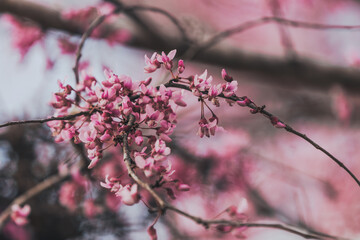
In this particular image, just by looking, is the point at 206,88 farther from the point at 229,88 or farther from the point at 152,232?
the point at 152,232

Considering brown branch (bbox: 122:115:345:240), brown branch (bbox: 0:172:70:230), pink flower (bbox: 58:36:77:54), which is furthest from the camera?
pink flower (bbox: 58:36:77:54)

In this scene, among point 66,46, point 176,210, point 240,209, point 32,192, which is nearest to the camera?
point 176,210

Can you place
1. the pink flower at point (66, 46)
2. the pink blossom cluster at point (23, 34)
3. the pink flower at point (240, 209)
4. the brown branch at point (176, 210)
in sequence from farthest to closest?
1. the pink blossom cluster at point (23, 34)
2. the pink flower at point (66, 46)
3. the pink flower at point (240, 209)
4. the brown branch at point (176, 210)

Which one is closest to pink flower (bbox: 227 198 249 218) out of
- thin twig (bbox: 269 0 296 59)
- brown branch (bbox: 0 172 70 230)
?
brown branch (bbox: 0 172 70 230)

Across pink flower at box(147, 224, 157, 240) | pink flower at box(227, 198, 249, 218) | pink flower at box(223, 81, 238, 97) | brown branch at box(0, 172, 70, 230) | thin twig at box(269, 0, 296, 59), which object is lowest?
pink flower at box(147, 224, 157, 240)

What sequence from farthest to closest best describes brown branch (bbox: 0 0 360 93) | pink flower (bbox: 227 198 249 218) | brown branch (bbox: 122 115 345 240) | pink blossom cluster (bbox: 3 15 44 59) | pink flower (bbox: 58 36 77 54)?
pink blossom cluster (bbox: 3 15 44 59) → brown branch (bbox: 0 0 360 93) → pink flower (bbox: 58 36 77 54) → pink flower (bbox: 227 198 249 218) → brown branch (bbox: 122 115 345 240)

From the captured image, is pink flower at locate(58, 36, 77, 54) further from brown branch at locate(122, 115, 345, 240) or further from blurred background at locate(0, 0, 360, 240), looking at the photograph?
brown branch at locate(122, 115, 345, 240)

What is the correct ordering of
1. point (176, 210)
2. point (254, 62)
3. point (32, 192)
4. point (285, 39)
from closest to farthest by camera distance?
point (176, 210) < point (32, 192) < point (285, 39) < point (254, 62)

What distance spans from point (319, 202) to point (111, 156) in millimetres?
3079

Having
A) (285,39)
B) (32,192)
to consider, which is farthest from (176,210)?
(285,39)

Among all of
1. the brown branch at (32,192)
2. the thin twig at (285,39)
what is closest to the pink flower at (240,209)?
the brown branch at (32,192)

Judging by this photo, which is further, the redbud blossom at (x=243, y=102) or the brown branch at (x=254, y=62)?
the brown branch at (x=254, y=62)

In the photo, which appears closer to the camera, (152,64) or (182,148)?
(152,64)

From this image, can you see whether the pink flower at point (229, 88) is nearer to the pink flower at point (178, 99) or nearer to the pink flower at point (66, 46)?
the pink flower at point (178, 99)
